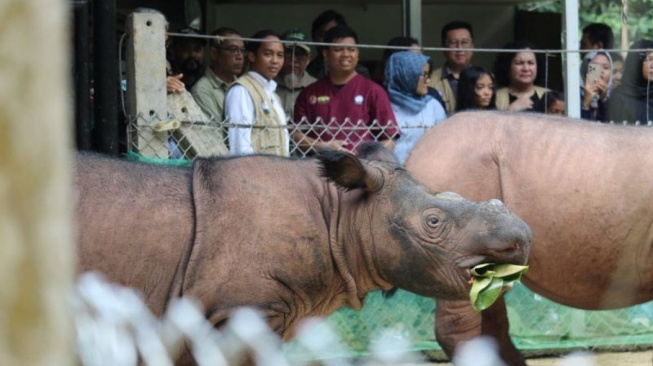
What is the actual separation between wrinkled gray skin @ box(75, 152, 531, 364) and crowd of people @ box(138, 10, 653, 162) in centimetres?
205

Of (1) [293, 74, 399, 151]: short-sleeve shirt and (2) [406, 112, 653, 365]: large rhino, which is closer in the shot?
(2) [406, 112, 653, 365]: large rhino

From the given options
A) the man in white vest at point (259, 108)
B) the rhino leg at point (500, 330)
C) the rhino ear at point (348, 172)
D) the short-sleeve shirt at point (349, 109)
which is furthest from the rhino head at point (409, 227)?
the short-sleeve shirt at point (349, 109)

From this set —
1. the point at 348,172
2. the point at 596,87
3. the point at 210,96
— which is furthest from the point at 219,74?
the point at 348,172

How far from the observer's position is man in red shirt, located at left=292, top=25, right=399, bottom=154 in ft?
25.8

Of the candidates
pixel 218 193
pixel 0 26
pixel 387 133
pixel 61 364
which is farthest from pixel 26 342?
pixel 387 133

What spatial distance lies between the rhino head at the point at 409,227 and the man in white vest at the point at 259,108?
212 cm

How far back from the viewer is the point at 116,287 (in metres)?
4.70

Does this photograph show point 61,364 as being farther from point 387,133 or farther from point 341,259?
point 387,133

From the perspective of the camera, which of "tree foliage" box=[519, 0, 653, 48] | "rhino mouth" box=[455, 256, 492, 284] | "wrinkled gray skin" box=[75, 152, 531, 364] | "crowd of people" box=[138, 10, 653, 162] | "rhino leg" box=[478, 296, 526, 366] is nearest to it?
"wrinkled gray skin" box=[75, 152, 531, 364]

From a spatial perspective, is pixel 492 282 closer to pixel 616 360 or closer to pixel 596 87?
pixel 616 360

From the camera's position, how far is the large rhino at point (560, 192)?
258 inches

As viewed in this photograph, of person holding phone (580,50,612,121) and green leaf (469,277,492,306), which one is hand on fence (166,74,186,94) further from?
person holding phone (580,50,612,121)

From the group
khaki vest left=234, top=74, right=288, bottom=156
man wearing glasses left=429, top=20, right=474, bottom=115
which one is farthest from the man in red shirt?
man wearing glasses left=429, top=20, right=474, bottom=115

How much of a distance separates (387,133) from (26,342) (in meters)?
7.11
